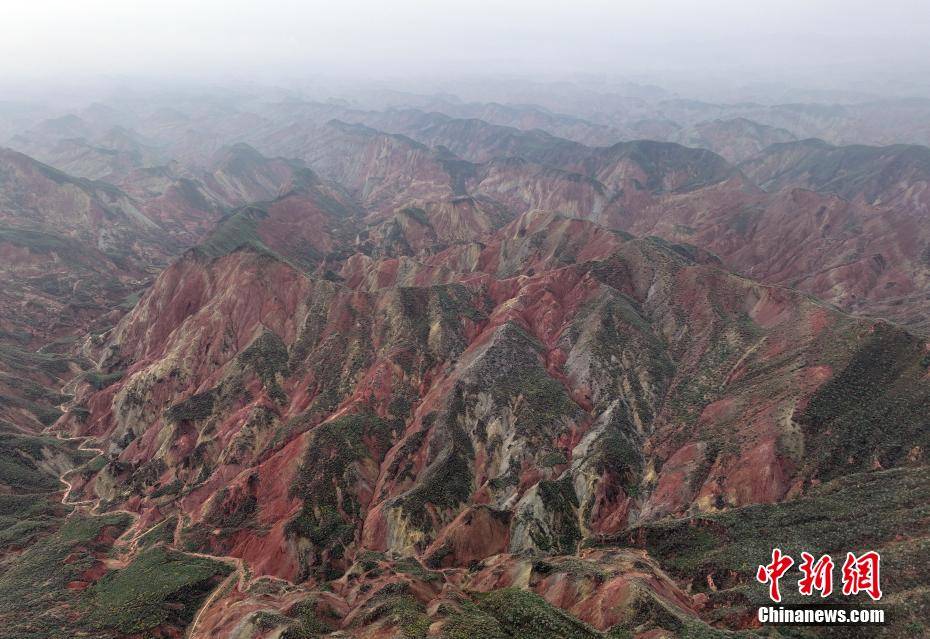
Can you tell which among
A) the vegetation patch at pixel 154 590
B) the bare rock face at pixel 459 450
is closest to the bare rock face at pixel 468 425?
the bare rock face at pixel 459 450

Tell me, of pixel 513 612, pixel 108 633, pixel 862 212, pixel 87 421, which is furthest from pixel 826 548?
pixel 862 212

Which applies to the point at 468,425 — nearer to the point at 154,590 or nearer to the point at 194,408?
the point at 154,590

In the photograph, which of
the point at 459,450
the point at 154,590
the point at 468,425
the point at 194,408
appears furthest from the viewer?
the point at 194,408

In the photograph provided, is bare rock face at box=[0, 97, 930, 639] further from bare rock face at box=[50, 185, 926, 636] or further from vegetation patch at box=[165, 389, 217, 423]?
vegetation patch at box=[165, 389, 217, 423]

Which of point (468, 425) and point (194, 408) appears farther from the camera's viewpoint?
point (194, 408)

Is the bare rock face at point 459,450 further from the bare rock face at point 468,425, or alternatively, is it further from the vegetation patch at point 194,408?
the vegetation patch at point 194,408

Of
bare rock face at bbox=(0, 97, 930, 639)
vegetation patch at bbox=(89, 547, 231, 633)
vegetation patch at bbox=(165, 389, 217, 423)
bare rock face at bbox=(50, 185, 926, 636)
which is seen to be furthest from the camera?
vegetation patch at bbox=(165, 389, 217, 423)

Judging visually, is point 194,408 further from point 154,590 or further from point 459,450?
point 459,450

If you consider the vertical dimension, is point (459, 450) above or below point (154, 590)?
above

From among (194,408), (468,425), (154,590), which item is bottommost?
(154,590)

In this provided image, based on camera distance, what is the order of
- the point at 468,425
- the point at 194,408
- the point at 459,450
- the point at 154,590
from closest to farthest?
the point at 154,590, the point at 459,450, the point at 468,425, the point at 194,408

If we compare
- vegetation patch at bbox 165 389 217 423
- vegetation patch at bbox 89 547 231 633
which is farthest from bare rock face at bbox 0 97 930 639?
vegetation patch at bbox 165 389 217 423

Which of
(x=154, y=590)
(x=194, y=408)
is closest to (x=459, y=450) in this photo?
(x=154, y=590)
